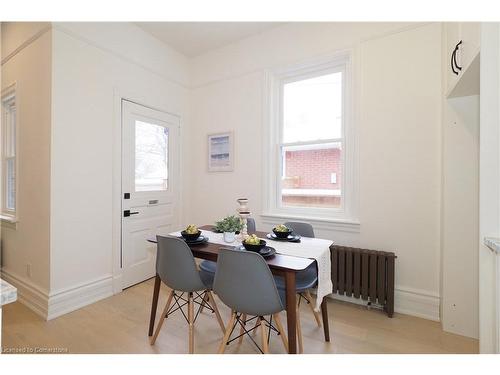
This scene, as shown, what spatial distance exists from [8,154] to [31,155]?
0.92 metres

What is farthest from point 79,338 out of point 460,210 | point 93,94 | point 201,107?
point 460,210

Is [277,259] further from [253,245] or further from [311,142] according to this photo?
[311,142]

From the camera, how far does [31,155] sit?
2.57 metres

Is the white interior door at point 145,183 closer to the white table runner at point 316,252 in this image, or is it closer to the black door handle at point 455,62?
the white table runner at point 316,252

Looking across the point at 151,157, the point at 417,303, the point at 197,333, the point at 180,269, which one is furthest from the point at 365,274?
the point at 151,157

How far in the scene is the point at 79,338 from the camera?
2.05 m

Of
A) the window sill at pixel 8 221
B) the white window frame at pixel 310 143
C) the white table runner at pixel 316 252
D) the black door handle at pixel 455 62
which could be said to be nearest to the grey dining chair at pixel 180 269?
the white table runner at pixel 316 252

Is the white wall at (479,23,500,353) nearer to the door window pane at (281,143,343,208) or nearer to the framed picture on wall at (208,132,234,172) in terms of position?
the door window pane at (281,143,343,208)

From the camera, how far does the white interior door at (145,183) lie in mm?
2994

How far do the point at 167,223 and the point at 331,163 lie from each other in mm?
2281

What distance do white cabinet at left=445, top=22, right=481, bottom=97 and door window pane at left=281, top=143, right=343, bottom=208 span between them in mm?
1111

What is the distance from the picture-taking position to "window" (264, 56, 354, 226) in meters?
2.80

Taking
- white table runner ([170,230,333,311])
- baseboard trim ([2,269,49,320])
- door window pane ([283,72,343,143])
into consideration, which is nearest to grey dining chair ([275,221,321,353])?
white table runner ([170,230,333,311])
